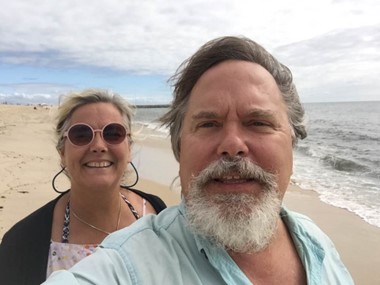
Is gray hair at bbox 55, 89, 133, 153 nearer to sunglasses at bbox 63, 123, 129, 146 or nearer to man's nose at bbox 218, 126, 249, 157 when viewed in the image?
sunglasses at bbox 63, 123, 129, 146

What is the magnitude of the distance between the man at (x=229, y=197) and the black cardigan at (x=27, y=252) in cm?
118

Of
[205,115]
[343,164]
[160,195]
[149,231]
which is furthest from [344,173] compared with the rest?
[149,231]

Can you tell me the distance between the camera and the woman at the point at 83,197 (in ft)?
8.63

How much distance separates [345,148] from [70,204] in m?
18.6

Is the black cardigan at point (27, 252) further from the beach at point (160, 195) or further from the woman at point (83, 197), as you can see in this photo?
the beach at point (160, 195)

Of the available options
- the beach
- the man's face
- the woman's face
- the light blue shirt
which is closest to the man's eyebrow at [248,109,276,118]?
the man's face

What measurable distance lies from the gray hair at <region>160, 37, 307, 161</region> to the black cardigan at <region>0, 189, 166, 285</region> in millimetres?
1178

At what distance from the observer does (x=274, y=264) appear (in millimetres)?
1869

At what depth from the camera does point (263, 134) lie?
1.82 meters

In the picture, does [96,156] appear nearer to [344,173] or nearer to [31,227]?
[31,227]

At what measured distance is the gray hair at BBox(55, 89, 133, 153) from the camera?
10.0 feet

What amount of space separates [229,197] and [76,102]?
5.88 feet

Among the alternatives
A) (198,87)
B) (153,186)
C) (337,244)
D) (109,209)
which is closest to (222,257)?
(198,87)

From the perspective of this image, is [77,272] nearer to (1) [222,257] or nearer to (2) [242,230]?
(1) [222,257]
